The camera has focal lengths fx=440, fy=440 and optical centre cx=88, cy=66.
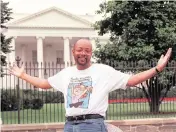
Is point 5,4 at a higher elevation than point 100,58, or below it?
higher

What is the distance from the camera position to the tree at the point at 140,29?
49.5 ft

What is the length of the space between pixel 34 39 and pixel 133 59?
34426 millimetres

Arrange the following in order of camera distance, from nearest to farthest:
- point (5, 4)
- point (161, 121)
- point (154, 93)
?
point (161, 121) < point (154, 93) < point (5, 4)

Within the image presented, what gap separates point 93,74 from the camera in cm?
344

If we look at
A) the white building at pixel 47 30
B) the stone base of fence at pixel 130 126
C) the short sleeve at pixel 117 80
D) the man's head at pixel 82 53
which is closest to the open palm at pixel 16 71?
the man's head at pixel 82 53

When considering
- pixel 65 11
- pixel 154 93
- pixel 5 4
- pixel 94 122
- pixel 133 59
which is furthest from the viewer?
pixel 65 11

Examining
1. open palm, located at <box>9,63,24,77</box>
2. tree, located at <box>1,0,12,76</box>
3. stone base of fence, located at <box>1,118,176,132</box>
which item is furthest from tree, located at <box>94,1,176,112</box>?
open palm, located at <box>9,63,24,77</box>

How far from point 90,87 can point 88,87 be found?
0.05 ft

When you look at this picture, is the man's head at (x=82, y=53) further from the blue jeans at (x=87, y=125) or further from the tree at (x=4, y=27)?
the tree at (x=4, y=27)

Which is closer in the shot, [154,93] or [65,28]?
[154,93]

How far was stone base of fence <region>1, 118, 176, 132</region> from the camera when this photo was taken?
9.71 meters

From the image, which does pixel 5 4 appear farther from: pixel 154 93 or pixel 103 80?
Answer: pixel 103 80

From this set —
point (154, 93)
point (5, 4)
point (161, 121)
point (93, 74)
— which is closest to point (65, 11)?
point (5, 4)

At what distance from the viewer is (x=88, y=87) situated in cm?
339
